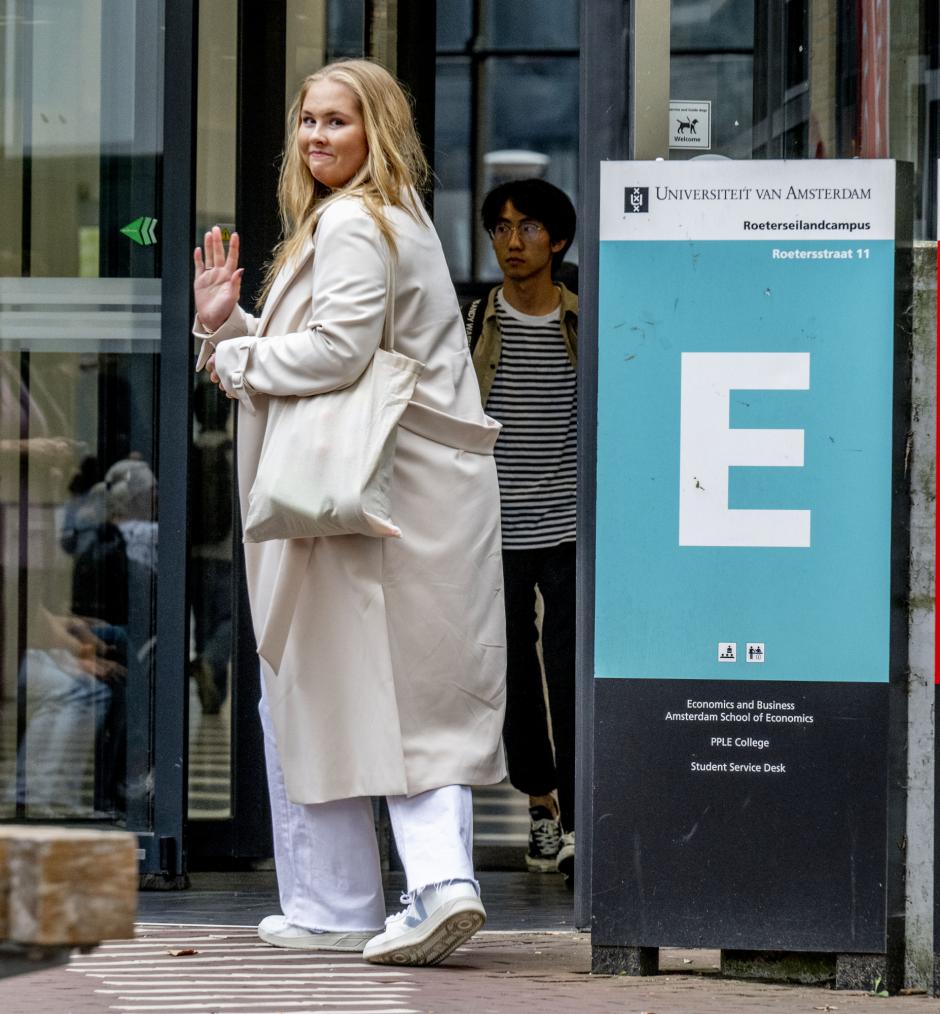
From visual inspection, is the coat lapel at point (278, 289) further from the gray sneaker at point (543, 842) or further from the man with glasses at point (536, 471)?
the gray sneaker at point (543, 842)

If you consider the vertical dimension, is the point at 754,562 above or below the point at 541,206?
below

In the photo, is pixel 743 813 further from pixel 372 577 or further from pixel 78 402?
pixel 78 402

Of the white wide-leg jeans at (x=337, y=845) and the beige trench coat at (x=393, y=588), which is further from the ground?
the beige trench coat at (x=393, y=588)

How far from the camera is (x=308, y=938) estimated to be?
16.1 feet

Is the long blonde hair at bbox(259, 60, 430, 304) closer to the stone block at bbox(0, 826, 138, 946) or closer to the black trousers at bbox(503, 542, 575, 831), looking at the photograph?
the black trousers at bbox(503, 542, 575, 831)

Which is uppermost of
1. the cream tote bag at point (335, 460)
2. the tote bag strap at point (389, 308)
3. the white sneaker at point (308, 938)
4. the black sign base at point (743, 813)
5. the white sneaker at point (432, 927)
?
the tote bag strap at point (389, 308)

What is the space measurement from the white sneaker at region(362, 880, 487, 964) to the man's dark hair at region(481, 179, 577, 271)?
2737 millimetres

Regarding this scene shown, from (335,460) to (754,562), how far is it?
0.90 meters

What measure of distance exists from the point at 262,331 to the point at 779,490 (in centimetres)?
122

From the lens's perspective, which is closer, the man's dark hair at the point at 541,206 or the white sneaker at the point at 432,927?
the white sneaker at the point at 432,927

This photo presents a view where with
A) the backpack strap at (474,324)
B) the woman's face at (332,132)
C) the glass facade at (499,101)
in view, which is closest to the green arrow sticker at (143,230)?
the backpack strap at (474,324)

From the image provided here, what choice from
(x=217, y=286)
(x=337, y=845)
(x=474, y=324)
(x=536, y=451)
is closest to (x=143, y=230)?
(x=474, y=324)

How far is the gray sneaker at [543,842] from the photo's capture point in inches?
263

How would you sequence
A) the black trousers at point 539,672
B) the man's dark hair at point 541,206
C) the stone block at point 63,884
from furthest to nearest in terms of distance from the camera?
the man's dark hair at point 541,206
the black trousers at point 539,672
the stone block at point 63,884
